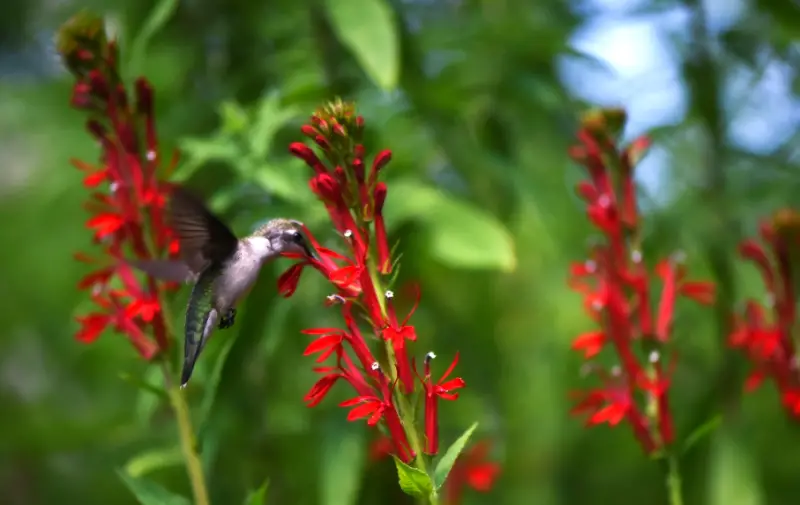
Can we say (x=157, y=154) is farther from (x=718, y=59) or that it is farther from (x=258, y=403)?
(x=718, y=59)

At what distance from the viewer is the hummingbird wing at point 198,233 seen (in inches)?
47.9

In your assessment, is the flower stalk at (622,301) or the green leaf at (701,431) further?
the flower stalk at (622,301)

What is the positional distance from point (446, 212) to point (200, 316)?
0.65m

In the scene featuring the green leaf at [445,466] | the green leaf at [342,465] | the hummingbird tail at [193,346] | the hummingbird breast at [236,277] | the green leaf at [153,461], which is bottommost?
the green leaf at [342,465]

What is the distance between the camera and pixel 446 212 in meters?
1.82

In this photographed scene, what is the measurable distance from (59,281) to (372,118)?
1.28 meters

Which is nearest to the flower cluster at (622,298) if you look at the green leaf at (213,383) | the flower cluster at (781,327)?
the flower cluster at (781,327)

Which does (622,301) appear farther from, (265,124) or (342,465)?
(265,124)

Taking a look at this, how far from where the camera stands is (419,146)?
227cm

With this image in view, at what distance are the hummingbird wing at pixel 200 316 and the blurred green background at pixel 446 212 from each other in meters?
0.28

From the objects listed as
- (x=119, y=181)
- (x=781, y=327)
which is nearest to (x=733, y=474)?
(x=781, y=327)

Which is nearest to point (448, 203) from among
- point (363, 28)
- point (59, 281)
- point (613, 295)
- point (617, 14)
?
point (363, 28)

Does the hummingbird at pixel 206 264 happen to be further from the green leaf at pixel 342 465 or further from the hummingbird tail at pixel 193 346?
the green leaf at pixel 342 465

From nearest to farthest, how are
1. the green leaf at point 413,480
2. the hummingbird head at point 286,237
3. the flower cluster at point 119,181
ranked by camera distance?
the green leaf at point 413,480 → the hummingbird head at point 286,237 → the flower cluster at point 119,181
